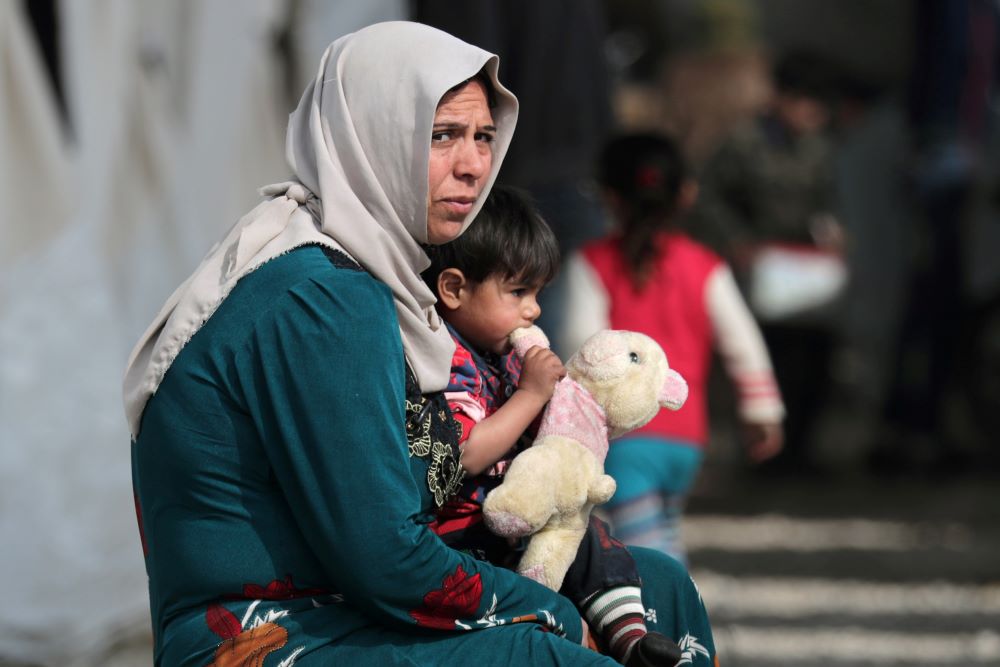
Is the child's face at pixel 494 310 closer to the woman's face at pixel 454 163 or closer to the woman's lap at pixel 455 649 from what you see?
the woman's face at pixel 454 163

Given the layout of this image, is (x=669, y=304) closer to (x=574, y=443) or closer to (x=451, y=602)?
(x=574, y=443)

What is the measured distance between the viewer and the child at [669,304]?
4.03 m

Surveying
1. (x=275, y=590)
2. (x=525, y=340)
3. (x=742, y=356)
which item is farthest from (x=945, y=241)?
(x=275, y=590)

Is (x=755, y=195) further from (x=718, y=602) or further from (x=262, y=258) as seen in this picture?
(x=262, y=258)

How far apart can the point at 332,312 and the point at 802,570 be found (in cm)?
382

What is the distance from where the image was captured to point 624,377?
2.54m

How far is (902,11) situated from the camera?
885 centimetres

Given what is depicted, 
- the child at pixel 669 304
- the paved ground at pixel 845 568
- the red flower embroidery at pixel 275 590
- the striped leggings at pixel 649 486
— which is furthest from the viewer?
the paved ground at pixel 845 568

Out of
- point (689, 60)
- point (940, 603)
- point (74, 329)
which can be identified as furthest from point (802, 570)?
point (689, 60)

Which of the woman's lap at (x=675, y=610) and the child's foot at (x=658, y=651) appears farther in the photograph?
the woman's lap at (x=675, y=610)

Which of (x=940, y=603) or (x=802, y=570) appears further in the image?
(x=802, y=570)

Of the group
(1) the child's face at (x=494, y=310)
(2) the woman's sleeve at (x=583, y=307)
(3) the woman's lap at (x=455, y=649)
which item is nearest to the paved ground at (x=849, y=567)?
(2) the woman's sleeve at (x=583, y=307)

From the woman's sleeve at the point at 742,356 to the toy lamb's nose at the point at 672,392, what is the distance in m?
1.45

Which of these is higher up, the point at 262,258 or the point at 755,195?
the point at 262,258
